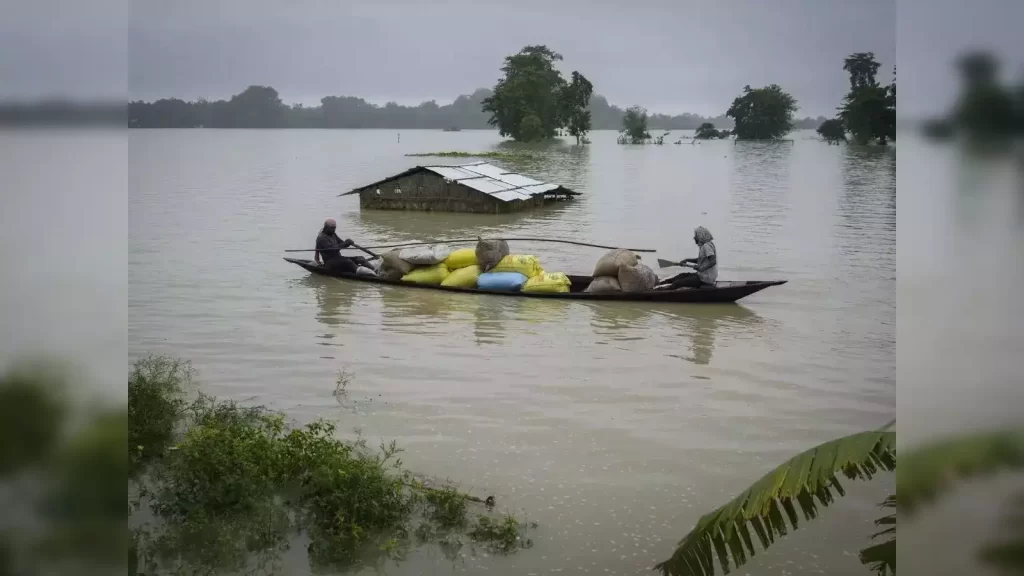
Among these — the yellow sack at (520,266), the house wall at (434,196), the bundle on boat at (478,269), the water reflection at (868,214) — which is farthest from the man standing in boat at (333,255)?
the house wall at (434,196)

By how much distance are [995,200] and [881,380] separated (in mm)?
5413

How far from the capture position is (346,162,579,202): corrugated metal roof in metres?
15.1

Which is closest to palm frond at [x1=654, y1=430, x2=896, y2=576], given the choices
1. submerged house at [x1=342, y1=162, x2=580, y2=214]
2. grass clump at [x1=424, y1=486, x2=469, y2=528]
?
grass clump at [x1=424, y1=486, x2=469, y2=528]

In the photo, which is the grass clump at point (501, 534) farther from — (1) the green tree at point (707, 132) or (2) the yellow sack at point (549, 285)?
(1) the green tree at point (707, 132)

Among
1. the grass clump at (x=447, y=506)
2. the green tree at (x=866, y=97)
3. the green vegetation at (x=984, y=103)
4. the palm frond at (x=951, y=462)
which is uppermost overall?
the green tree at (x=866, y=97)

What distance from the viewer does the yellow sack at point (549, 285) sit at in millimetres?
7902

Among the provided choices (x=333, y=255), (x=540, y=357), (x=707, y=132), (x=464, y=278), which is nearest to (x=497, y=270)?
(x=464, y=278)

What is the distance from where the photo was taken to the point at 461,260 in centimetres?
825

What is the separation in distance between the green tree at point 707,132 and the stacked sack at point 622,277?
49.4 meters

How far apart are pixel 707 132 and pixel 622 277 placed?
165 ft

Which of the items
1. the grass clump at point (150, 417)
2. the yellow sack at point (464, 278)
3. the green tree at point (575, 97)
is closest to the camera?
the grass clump at point (150, 417)

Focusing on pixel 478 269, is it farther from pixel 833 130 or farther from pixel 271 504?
pixel 833 130

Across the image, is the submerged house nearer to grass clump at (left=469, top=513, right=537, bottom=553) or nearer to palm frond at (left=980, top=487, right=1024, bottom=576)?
grass clump at (left=469, top=513, right=537, bottom=553)

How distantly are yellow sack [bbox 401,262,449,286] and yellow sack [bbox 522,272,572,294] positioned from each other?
800 mm
